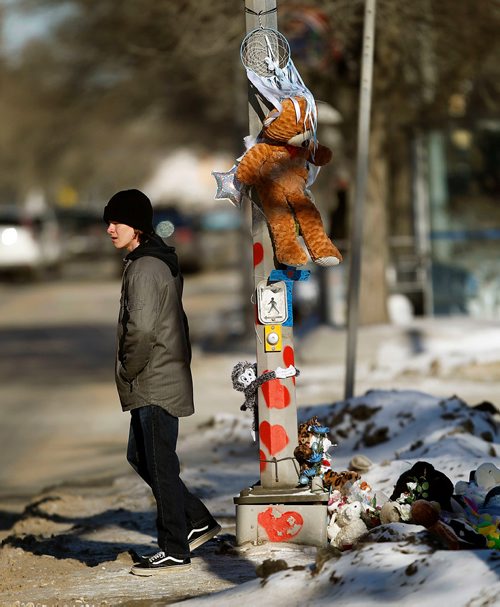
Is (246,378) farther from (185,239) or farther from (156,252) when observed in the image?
(185,239)

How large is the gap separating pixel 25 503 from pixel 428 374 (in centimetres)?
602

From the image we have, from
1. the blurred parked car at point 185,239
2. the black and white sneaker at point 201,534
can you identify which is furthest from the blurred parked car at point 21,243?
the black and white sneaker at point 201,534

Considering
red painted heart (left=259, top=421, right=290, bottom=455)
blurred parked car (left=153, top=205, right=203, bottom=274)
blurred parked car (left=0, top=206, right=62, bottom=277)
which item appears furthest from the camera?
blurred parked car (left=153, top=205, right=203, bottom=274)

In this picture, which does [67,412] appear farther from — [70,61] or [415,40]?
[70,61]

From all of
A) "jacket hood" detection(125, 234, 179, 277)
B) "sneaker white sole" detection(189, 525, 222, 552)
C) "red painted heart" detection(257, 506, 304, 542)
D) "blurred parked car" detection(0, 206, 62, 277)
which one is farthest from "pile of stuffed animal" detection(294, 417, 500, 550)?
"blurred parked car" detection(0, 206, 62, 277)

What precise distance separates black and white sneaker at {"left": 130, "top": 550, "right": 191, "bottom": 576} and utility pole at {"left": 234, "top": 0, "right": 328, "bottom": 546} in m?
0.35

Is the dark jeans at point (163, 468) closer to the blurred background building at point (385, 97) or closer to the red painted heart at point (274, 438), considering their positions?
the red painted heart at point (274, 438)

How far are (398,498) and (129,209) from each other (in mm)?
1788

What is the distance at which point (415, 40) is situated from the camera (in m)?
18.0

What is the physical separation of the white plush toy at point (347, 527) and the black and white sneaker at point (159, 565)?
68 centimetres

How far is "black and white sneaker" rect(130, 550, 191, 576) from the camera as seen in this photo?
21.4 feet

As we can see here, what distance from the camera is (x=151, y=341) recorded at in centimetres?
643

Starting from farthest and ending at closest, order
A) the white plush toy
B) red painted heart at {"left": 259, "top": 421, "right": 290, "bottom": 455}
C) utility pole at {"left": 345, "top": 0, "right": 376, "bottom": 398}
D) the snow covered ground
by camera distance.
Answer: utility pole at {"left": 345, "top": 0, "right": 376, "bottom": 398}
red painted heart at {"left": 259, "top": 421, "right": 290, "bottom": 455}
the white plush toy
the snow covered ground

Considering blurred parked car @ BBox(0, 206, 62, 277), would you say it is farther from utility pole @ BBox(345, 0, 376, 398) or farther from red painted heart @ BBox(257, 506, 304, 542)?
red painted heart @ BBox(257, 506, 304, 542)
